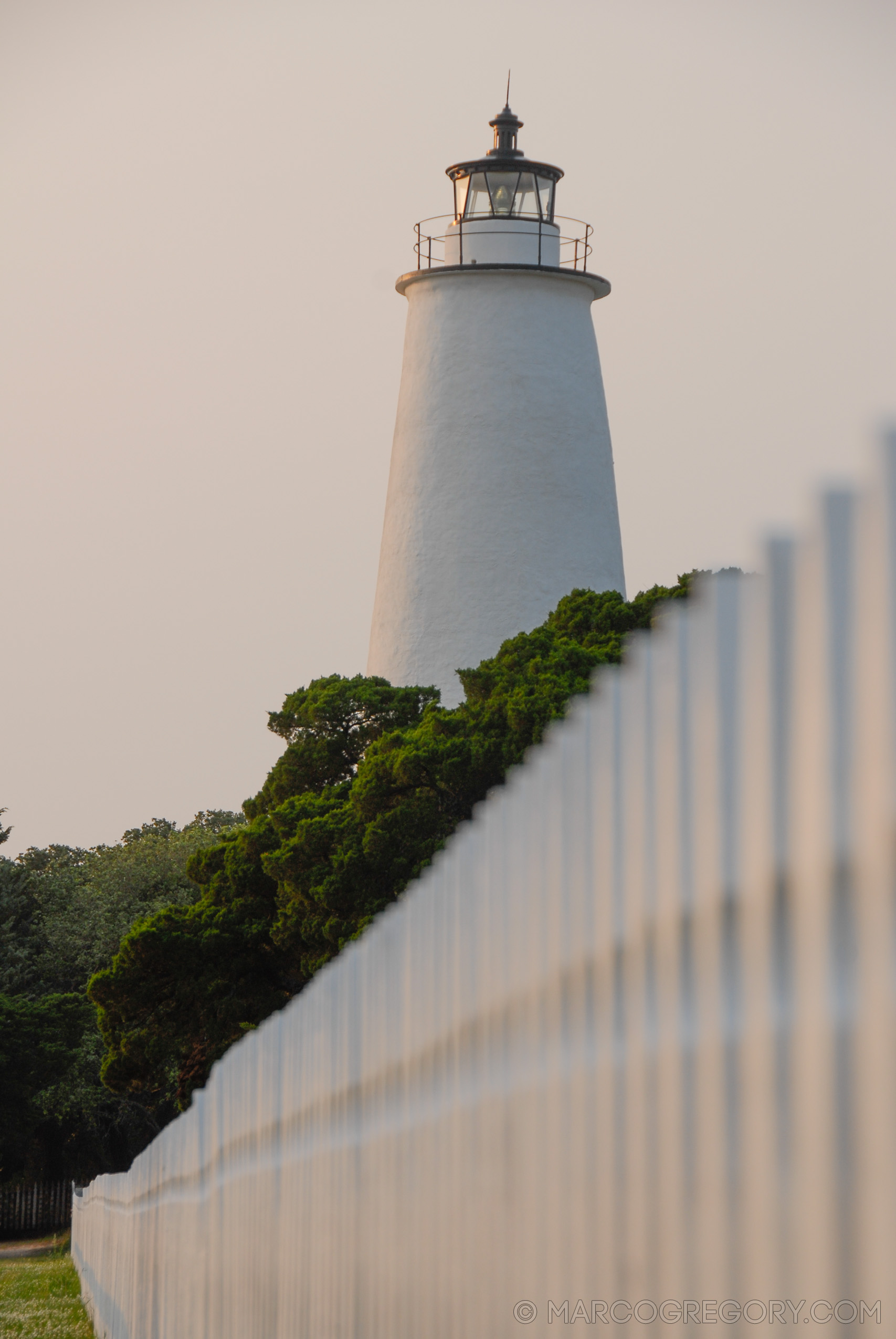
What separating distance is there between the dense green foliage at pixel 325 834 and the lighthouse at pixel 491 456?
168 inches

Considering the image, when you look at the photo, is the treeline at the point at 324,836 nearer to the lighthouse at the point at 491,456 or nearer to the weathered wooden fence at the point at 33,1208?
the lighthouse at the point at 491,456

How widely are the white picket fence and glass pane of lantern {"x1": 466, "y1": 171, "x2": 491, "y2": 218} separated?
32.1 m

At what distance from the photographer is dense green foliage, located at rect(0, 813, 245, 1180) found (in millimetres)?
37250

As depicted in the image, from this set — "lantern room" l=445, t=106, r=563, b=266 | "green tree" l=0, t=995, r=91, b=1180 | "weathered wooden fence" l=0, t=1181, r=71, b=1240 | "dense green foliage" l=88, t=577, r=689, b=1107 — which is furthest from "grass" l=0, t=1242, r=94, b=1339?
"lantern room" l=445, t=106, r=563, b=266

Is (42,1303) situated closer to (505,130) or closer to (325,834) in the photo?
(325,834)

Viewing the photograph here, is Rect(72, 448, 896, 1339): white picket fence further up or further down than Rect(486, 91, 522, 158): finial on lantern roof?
further down

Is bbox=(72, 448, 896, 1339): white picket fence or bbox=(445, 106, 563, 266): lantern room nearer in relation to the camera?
bbox=(72, 448, 896, 1339): white picket fence

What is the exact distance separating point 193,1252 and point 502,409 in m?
25.7

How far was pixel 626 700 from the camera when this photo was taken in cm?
232

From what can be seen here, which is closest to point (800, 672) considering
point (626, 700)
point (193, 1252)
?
point (626, 700)

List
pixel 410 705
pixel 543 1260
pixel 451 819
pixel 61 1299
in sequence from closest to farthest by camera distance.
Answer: pixel 543 1260
pixel 61 1299
pixel 451 819
pixel 410 705

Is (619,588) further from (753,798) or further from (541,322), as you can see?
(753,798)

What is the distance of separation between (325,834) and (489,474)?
1132cm

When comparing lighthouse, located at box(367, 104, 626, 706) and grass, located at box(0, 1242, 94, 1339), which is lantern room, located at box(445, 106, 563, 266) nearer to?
lighthouse, located at box(367, 104, 626, 706)
